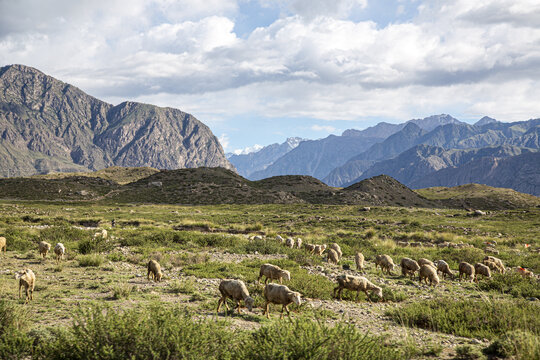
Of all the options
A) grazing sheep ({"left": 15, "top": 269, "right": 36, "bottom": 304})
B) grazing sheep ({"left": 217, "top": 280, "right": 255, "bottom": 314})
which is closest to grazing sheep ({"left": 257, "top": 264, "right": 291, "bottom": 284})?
grazing sheep ({"left": 217, "top": 280, "right": 255, "bottom": 314})

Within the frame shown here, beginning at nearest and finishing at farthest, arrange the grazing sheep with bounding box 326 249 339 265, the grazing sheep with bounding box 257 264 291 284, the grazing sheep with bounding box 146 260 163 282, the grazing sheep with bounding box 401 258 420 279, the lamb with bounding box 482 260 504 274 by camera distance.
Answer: the grazing sheep with bounding box 257 264 291 284, the grazing sheep with bounding box 146 260 163 282, the grazing sheep with bounding box 401 258 420 279, the lamb with bounding box 482 260 504 274, the grazing sheep with bounding box 326 249 339 265

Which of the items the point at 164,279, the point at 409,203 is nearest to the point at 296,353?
the point at 164,279

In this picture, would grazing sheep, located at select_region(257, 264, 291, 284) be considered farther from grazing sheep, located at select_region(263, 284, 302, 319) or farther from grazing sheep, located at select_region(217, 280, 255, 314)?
grazing sheep, located at select_region(217, 280, 255, 314)

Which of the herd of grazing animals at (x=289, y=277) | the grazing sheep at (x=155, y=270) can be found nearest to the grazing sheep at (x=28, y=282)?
the herd of grazing animals at (x=289, y=277)

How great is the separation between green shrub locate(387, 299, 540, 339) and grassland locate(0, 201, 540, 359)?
0.14ft

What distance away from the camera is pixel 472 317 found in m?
9.94

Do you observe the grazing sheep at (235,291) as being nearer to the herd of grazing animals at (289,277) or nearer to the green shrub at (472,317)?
the herd of grazing animals at (289,277)

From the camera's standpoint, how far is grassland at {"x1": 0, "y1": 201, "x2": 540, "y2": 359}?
625 cm

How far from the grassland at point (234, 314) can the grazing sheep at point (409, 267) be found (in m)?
0.96

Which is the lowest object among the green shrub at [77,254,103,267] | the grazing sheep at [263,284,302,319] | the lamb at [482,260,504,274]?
the lamb at [482,260,504,274]

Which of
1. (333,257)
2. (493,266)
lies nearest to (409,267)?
(333,257)

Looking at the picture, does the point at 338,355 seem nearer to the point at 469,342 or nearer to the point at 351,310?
the point at 469,342

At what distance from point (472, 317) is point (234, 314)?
7.52 meters

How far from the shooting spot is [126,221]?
41.8 meters
